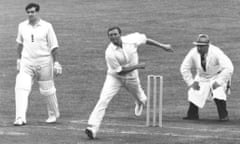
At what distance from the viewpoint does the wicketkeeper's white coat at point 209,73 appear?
59.8 ft

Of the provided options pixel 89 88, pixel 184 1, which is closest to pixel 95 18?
pixel 184 1

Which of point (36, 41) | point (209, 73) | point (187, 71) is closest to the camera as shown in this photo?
point (36, 41)

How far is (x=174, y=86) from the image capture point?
989 inches

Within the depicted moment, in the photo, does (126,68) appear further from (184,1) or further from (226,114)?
(184,1)

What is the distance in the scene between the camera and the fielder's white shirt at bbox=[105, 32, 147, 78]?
15.8m

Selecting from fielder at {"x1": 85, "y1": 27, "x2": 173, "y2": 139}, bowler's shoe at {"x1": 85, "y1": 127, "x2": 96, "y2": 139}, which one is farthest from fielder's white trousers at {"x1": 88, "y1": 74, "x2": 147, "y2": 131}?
bowler's shoe at {"x1": 85, "y1": 127, "x2": 96, "y2": 139}

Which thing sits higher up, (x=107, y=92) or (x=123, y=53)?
(x=123, y=53)

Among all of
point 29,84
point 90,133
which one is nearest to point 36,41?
point 29,84

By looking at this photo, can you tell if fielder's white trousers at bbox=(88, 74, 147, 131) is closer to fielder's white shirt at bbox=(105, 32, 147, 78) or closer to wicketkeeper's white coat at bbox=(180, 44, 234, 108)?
fielder's white shirt at bbox=(105, 32, 147, 78)

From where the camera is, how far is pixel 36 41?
17359 millimetres

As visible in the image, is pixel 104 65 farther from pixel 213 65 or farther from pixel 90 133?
pixel 90 133

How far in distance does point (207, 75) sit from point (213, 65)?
341 millimetres

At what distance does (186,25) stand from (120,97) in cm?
1387

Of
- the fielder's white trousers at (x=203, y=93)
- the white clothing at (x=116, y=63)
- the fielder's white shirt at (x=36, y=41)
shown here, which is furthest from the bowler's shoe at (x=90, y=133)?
the fielder's white trousers at (x=203, y=93)
